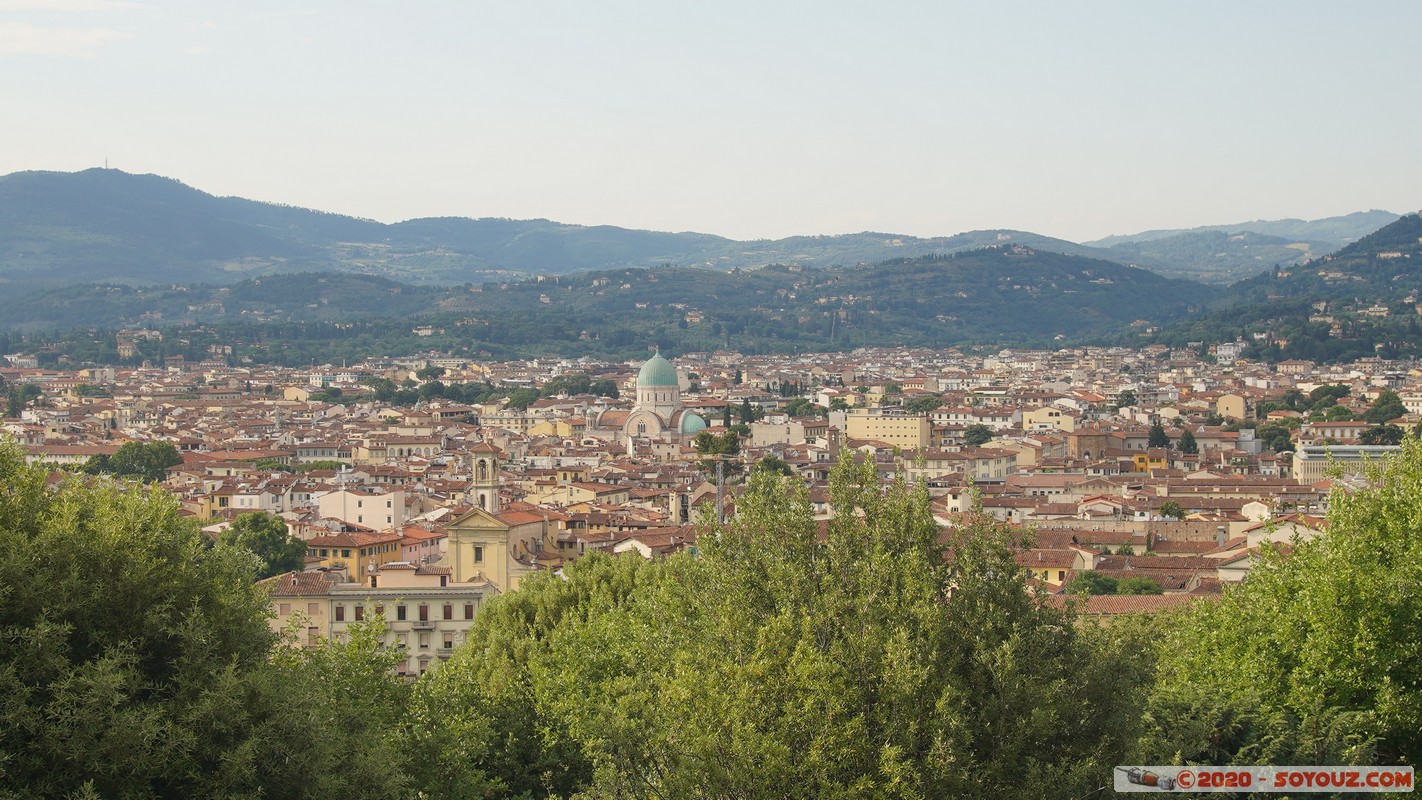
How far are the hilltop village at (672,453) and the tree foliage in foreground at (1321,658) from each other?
1.38m

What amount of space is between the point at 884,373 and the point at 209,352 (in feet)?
213

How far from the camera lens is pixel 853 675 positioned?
12.6 metres

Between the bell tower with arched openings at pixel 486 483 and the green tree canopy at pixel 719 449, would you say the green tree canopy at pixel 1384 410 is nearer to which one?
the green tree canopy at pixel 719 449

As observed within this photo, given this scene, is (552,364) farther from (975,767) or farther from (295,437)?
(975,767)

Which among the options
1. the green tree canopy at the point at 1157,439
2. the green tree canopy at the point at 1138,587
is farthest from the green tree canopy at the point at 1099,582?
the green tree canopy at the point at 1157,439

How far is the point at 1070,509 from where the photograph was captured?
4866 cm

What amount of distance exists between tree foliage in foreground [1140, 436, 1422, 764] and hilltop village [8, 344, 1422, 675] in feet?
4.51

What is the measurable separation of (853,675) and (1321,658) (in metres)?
5.10

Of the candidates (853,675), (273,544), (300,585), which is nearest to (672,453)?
(273,544)

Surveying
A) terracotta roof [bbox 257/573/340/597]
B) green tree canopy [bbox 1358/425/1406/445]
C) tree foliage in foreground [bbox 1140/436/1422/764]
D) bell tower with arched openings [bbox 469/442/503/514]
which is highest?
tree foliage in foreground [bbox 1140/436/1422/764]

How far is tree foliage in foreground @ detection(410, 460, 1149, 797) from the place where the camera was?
12.2 m

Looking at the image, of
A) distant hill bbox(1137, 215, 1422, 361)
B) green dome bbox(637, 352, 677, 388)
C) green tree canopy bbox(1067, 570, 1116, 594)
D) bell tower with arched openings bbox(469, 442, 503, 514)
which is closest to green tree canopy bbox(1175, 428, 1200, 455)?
green dome bbox(637, 352, 677, 388)

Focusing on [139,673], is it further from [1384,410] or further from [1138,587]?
[1384,410]

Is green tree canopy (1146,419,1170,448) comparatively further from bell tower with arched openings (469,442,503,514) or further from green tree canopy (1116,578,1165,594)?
bell tower with arched openings (469,442,503,514)
